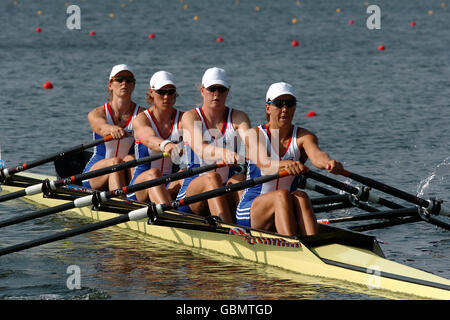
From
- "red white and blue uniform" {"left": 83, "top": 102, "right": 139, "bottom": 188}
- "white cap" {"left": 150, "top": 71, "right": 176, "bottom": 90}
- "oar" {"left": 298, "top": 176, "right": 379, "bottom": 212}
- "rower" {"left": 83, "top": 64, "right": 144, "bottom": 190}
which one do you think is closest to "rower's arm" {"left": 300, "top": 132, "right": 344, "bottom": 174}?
"oar" {"left": 298, "top": 176, "right": 379, "bottom": 212}

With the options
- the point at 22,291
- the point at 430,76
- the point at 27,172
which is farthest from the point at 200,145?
the point at 430,76

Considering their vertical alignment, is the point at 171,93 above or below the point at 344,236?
above

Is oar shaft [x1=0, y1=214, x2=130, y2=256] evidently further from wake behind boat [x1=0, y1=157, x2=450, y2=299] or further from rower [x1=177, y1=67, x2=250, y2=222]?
rower [x1=177, y1=67, x2=250, y2=222]

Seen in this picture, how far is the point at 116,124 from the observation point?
11352 mm

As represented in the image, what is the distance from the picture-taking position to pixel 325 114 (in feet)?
61.8

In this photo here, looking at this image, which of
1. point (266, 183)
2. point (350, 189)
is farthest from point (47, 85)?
point (266, 183)

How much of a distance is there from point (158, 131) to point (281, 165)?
2.18 m

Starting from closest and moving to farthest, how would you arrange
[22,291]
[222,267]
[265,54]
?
[22,291]
[222,267]
[265,54]

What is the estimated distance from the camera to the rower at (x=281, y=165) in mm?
8781

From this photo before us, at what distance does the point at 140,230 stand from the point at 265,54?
18.0m

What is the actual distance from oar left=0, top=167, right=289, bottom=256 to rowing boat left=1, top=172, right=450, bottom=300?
0.52 ft

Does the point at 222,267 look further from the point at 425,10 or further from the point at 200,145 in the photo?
the point at 425,10

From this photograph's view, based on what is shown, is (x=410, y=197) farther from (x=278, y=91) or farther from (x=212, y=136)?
(x=212, y=136)
